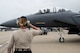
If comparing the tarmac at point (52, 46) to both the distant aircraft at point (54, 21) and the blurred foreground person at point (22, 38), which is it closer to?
Result: the distant aircraft at point (54, 21)

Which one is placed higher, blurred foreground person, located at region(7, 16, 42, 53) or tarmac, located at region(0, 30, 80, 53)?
blurred foreground person, located at region(7, 16, 42, 53)

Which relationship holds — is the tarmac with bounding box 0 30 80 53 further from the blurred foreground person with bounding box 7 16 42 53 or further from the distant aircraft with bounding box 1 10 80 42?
the blurred foreground person with bounding box 7 16 42 53

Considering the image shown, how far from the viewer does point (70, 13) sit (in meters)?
16.2

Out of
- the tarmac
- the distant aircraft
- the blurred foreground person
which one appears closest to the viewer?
the blurred foreground person

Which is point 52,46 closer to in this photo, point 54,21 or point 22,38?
point 54,21

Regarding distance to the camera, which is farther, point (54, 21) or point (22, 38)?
point (54, 21)

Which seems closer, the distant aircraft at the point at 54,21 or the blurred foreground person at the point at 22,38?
the blurred foreground person at the point at 22,38

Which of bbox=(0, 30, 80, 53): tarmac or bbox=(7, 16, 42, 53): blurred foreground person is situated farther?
bbox=(0, 30, 80, 53): tarmac

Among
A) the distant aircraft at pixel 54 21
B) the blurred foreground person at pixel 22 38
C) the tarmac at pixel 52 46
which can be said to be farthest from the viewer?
the distant aircraft at pixel 54 21

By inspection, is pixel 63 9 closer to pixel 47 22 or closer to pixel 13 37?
pixel 47 22

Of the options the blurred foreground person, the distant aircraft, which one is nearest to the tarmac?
the distant aircraft

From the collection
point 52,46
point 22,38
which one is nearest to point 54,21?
point 52,46

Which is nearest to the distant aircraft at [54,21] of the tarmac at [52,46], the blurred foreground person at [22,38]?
the tarmac at [52,46]

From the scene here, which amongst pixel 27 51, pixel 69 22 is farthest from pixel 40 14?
pixel 27 51
